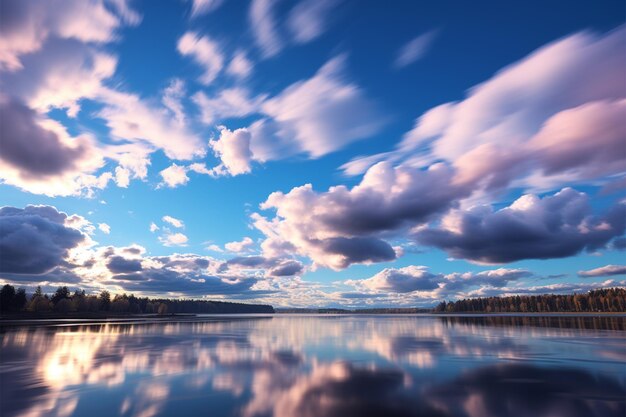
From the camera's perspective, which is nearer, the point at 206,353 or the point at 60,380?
the point at 60,380

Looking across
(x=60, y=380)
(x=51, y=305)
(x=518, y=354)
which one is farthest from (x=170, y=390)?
(x=51, y=305)

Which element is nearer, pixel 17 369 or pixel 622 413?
pixel 622 413

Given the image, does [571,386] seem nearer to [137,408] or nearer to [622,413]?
[622,413]

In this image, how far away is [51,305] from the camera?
16150cm

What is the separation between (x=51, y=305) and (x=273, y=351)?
171157mm

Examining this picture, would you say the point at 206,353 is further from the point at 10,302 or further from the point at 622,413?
the point at 10,302

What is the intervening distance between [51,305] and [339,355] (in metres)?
178

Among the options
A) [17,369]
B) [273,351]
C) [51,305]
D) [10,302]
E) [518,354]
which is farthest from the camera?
[51,305]

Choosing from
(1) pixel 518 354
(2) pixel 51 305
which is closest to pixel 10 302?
(2) pixel 51 305

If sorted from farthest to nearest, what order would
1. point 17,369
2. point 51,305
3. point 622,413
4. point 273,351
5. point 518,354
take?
point 51,305 → point 273,351 → point 518,354 → point 17,369 → point 622,413

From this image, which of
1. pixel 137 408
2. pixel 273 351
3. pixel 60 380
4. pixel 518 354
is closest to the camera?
pixel 137 408

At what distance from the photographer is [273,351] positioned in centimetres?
3809

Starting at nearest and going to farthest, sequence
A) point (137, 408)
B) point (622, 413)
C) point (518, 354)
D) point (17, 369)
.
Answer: point (622, 413)
point (137, 408)
point (17, 369)
point (518, 354)

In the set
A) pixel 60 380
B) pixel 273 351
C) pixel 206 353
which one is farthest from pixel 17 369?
pixel 273 351
